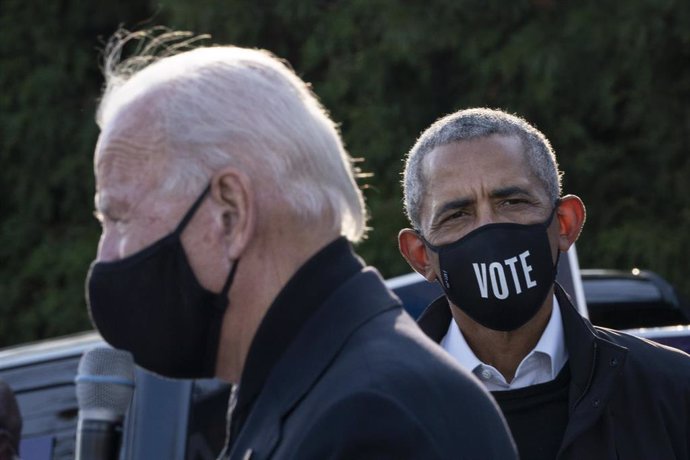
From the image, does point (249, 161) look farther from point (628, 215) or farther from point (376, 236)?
point (628, 215)

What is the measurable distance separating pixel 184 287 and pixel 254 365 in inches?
6.7

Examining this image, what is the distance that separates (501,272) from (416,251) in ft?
0.88

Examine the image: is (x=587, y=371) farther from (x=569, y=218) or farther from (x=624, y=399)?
(x=569, y=218)

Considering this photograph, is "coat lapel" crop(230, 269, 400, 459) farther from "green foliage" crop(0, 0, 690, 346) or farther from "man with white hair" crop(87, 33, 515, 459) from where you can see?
"green foliage" crop(0, 0, 690, 346)

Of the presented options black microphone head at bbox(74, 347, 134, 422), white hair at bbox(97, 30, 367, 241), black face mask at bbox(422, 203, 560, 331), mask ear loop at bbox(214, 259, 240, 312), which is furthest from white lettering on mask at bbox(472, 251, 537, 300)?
mask ear loop at bbox(214, 259, 240, 312)

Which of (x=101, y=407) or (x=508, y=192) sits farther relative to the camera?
(x=508, y=192)

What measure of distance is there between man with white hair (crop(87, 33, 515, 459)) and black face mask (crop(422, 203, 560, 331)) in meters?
0.91

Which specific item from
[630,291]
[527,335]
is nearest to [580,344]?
[527,335]

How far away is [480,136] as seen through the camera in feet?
10.1

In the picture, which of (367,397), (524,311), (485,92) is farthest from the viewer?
(485,92)

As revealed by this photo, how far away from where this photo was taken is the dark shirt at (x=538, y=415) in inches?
111

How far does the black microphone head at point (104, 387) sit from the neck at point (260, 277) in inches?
27.1

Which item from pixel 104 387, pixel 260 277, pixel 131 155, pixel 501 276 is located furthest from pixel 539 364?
pixel 131 155

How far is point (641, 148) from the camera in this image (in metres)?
8.06
